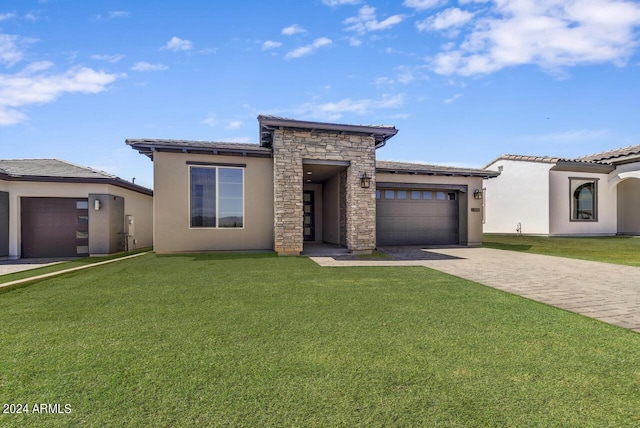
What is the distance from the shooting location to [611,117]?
14531 mm

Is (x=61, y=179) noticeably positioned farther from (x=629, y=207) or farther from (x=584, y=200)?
(x=629, y=207)

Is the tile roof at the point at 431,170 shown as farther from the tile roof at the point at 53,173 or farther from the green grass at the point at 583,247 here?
the tile roof at the point at 53,173

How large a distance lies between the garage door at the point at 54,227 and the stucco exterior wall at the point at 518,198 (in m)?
21.1

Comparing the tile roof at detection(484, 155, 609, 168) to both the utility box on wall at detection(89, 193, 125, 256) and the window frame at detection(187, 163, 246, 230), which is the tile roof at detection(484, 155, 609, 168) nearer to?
the window frame at detection(187, 163, 246, 230)

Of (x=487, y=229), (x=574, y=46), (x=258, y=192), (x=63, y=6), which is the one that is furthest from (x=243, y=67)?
(x=487, y=229)

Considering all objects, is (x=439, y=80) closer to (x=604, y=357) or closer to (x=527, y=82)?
(x=527, y=82)

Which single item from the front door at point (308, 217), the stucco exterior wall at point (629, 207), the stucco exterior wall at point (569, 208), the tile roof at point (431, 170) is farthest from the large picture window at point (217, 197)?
the stucco exterior wall at point (629, 207)

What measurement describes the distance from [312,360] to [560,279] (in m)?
6.13

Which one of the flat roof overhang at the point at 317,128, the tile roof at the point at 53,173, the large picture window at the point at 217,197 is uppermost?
the flat roof overhang at the point at 317,128

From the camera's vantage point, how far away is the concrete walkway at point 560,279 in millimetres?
4145

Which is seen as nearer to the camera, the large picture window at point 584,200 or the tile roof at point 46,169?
the tile roof at point 46,169

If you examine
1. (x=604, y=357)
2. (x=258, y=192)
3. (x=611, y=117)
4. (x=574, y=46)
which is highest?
(x=574, y=46)

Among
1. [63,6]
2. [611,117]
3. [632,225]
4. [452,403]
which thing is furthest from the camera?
[632,225]

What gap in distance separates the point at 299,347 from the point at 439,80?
11.2 meters
